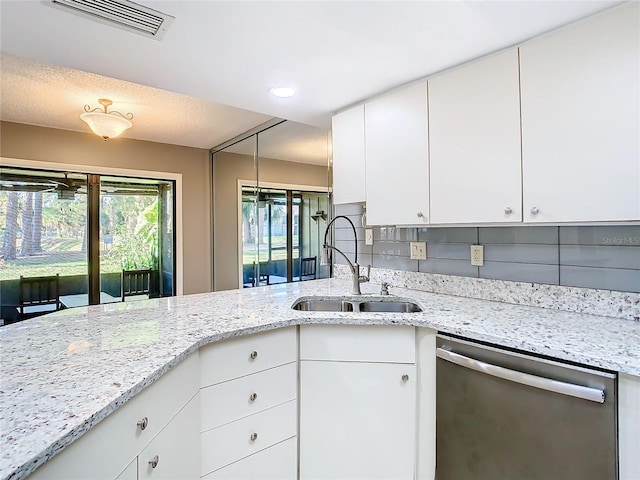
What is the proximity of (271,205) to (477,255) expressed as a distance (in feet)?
7.56

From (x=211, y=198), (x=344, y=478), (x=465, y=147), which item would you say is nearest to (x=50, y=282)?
(x=211, y=198)

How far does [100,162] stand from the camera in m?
3.91

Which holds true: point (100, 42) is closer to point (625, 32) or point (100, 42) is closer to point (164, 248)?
point (625, 32)

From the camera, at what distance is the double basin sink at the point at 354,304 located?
2.03 m

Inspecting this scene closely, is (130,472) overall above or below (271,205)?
below

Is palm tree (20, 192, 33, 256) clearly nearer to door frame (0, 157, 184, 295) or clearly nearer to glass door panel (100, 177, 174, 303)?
door frame (0, 157, 184, 295)

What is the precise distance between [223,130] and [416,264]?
265cm

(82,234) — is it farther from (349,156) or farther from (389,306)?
(389,306)

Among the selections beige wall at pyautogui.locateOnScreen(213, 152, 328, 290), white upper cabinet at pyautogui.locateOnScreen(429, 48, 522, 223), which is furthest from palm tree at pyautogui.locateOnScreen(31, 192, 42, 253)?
white upper cabinet at pyautogui.locateOnScreen(429, 48, 522, 223)

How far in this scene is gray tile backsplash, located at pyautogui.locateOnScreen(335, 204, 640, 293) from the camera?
1.50 m

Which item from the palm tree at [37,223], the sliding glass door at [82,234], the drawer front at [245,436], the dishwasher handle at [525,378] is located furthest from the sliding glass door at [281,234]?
the palm tree at [37,223]

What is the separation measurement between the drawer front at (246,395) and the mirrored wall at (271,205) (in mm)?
1437

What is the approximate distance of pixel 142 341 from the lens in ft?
4.14

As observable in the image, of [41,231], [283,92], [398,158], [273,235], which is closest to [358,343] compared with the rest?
[398,158]
